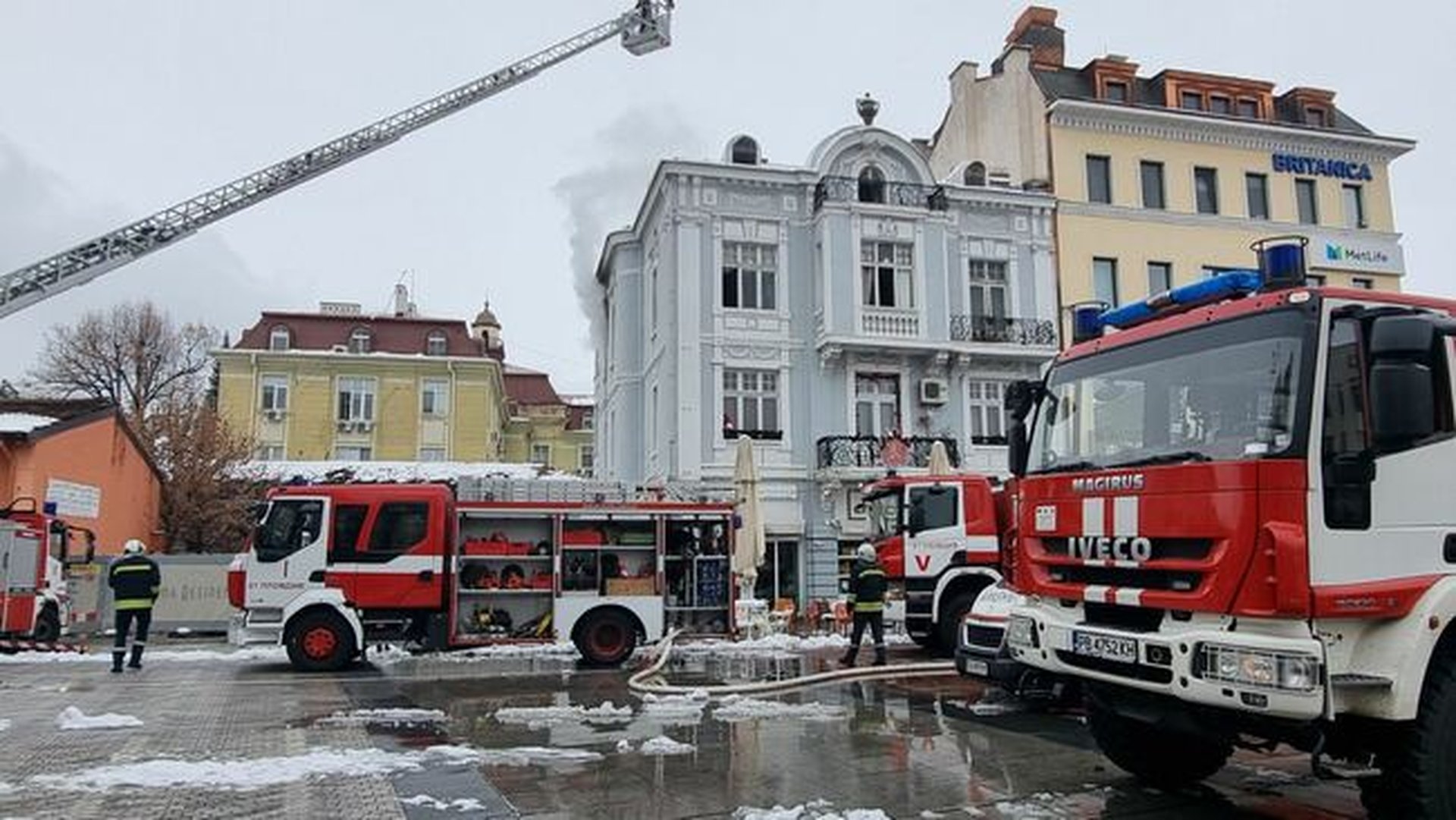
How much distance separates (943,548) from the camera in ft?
51.9

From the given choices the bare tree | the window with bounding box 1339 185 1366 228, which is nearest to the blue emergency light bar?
the window with bounding box 1339 185 1366 228

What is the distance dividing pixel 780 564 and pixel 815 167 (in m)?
10.0

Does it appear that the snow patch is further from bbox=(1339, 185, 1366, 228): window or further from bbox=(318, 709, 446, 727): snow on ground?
bbox=(1339, 185, 1366, 228): window

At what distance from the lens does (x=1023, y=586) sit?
24.5ft

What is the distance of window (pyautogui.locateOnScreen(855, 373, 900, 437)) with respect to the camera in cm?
2634

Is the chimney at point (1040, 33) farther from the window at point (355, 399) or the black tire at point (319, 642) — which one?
the window at point (355, 399)

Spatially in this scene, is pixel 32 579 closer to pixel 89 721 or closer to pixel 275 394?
pixel 89 721

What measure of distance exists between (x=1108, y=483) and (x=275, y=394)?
4529 cm

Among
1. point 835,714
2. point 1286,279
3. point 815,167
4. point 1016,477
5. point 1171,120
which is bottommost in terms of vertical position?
point 835,714

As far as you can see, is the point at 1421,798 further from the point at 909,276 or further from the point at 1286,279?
the point at 909,276

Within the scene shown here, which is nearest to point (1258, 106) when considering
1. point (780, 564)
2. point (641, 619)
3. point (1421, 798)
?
point (780, 564)

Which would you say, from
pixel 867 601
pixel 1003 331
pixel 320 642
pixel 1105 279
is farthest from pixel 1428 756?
pixel 1105 279

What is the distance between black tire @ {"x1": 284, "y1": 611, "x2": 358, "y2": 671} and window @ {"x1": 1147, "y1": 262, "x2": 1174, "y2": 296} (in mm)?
22834

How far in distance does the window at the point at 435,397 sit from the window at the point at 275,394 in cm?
572
